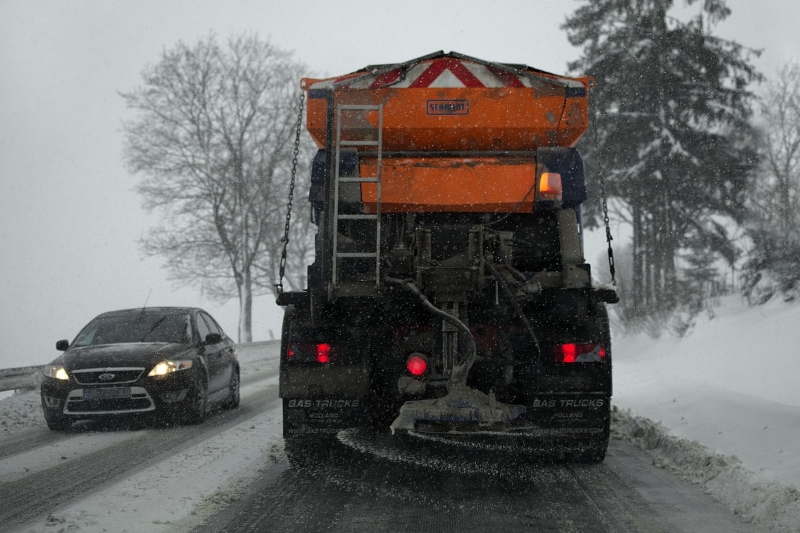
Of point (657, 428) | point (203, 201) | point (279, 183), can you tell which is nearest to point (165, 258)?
point (203, 201)

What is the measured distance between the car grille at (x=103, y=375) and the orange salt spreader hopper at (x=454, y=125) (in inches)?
169

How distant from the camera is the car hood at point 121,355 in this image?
9.68 m

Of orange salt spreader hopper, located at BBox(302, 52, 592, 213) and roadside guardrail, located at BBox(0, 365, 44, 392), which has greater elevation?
orange salt spreader hopper, located at BBox(302, 52, 592, 213)

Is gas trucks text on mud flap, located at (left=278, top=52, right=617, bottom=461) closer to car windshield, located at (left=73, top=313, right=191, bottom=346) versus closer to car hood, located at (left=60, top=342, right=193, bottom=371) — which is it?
car hood, located at (left=60, top=342, right=193, bottom=371)

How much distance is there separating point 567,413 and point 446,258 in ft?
5.08

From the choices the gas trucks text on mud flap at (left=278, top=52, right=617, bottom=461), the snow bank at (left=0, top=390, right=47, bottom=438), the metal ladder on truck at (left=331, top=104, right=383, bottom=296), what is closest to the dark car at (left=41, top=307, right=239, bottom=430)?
the snow bank at (left=0, top=390, right=47, bottom=438)

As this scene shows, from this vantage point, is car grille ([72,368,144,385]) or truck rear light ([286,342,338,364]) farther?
car grille ([72,368,144,385])

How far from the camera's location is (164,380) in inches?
383

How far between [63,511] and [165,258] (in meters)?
30.9

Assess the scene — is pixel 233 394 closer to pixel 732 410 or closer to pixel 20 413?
pixel 20 413

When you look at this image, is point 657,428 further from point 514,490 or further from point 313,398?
point 313,398

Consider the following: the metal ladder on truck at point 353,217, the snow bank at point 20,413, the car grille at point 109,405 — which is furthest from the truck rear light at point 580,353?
the snow bank at point 20,413

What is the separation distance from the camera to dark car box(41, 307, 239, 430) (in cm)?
953

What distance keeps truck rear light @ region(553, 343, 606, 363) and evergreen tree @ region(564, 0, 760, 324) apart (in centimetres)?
1857
